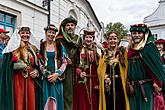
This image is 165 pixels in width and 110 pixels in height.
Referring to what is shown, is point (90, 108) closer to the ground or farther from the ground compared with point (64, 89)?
closer to the ground

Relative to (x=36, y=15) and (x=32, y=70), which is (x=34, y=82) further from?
(x=36, y=15)

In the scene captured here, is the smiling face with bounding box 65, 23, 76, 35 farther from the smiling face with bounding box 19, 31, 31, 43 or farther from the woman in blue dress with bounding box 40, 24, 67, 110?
the smiling face with bounding box 19, 31, 31, 43

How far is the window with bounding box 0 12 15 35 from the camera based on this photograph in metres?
11.5

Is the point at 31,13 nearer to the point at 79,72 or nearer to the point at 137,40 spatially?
the point at 79,72

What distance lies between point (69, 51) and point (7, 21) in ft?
24.5

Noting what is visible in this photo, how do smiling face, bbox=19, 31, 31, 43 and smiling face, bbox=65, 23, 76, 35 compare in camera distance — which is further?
smiling face, bbox=65, 23, 76, 35

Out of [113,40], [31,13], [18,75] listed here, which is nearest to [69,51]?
[113,40]

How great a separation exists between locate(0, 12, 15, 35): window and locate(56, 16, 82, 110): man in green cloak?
679 centimetres

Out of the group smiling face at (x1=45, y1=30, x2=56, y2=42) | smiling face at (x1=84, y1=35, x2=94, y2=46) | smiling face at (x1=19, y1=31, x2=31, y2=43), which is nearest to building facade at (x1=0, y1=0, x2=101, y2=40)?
smiling face at (x1=84, y1=35, x2=94, y2=46)

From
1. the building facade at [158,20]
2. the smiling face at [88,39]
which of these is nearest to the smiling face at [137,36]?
the smiling face at [88,39]

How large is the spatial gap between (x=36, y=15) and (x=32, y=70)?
9.05 m

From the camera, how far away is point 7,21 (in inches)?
469

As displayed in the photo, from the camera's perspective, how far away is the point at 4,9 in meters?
11.5

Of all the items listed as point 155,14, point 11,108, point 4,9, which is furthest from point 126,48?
point 155,14
